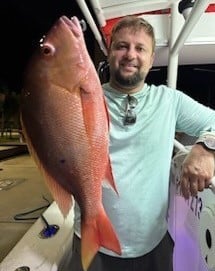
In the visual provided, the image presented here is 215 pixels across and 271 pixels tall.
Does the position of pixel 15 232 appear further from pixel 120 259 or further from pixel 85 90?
pixel 85 90

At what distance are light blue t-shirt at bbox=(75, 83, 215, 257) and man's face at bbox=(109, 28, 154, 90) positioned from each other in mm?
78

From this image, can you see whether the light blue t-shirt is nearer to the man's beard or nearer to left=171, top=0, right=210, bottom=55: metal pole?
the man's beard

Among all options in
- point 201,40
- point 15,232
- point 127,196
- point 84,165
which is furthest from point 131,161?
point 15,232

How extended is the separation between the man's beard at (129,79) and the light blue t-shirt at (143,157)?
0.05 meters

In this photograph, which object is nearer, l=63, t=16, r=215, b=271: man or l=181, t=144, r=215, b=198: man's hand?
l=181, t=144, r=215, b=198: man's hand

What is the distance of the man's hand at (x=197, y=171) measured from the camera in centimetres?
101

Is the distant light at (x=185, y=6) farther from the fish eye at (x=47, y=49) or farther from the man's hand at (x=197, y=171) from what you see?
the fish eye at (x=47, y=49)

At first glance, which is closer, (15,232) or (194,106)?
(194,106)

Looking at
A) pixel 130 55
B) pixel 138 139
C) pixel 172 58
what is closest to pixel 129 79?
pixel 130 55

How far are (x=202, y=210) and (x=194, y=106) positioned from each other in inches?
14.6

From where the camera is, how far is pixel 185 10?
5.02 ft

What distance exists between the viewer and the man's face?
123cm

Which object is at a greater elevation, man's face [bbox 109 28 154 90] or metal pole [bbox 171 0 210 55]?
metal pole [bbox 171 0 210 55]

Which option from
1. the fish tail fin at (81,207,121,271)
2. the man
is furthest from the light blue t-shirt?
the fish tail fin at (81,207,121,271)
